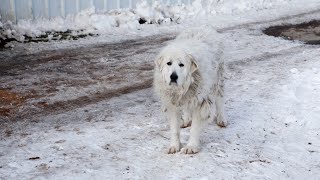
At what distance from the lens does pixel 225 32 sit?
13.5m

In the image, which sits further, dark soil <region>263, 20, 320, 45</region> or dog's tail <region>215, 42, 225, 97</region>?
dark soil <region>263, 20, 320, 45</region>

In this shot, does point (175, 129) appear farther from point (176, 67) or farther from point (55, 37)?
point (55, 37)

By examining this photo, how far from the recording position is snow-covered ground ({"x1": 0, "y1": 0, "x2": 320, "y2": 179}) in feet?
18.0

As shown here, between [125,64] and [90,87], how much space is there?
5.64 ft

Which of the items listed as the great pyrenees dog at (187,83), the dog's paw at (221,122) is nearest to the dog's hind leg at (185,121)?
the great pyrenees dog at (187,83)

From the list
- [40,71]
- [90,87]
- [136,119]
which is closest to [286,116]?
[136,119]

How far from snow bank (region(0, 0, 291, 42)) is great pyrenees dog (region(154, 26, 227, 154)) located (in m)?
6.97

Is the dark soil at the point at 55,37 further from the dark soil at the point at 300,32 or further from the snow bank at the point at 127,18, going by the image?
the dark soil at the point at 300,32

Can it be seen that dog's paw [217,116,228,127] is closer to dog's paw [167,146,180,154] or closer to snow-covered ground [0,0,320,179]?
snow-covered ground [0,0,320,179]

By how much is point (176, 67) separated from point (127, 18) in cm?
880

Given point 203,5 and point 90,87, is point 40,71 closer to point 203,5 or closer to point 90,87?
point 90,87

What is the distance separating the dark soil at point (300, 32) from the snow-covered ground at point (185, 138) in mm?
3017

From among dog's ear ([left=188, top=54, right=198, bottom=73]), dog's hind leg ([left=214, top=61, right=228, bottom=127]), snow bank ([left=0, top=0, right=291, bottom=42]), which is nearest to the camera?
dog's ear ([left=188, top=54, right=198, bottom=73])

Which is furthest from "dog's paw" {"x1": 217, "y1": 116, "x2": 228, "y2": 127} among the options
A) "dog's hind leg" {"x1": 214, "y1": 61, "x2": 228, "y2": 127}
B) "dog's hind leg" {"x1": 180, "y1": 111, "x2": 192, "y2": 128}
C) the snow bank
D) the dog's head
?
the snow bank
